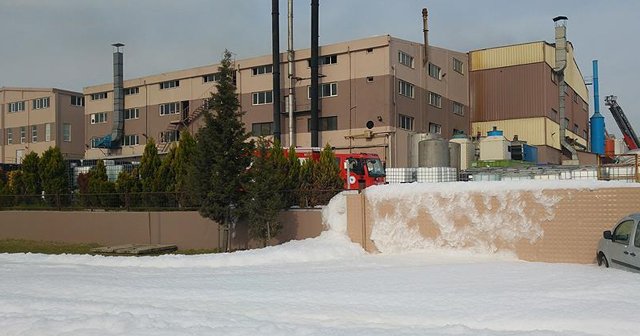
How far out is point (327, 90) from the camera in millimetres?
45719

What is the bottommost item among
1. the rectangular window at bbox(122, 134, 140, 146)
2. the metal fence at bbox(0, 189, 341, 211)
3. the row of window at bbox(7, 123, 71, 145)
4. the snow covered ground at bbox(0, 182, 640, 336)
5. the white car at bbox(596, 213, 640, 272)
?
the snow covered ground at bbox(0, 182, 640, 336)

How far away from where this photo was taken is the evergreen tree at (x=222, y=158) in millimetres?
18188

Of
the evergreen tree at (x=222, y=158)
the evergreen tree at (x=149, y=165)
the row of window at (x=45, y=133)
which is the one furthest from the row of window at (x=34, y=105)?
the evergreen tree at (x=222, y=158)

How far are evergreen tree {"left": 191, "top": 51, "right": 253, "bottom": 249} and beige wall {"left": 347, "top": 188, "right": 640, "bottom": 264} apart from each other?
17.3 ft

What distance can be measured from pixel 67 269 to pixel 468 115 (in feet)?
150

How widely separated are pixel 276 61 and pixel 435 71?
13448mm

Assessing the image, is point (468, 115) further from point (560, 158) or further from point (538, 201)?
point (538, 201)

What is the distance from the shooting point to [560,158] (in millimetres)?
56375

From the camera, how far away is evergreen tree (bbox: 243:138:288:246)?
17766mm

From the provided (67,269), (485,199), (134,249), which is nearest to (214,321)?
(67,269)

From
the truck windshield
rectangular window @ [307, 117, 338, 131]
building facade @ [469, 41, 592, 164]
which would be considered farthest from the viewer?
building facade @ [469, 41, 592, 164]

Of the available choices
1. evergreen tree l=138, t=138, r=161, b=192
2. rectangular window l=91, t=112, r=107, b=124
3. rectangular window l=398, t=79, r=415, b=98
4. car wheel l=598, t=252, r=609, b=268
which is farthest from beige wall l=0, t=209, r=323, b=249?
rectangular window l=91, t=112, r=107, b=124

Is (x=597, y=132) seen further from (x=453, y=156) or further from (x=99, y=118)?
(x=99, y=118)

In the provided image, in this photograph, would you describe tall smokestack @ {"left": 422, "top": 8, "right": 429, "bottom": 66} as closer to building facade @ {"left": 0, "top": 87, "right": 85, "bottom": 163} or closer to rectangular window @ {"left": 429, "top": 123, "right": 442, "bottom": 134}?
rectangular window @ {"left": 429, "top": 123, "right": 442, "bottom": 134}
